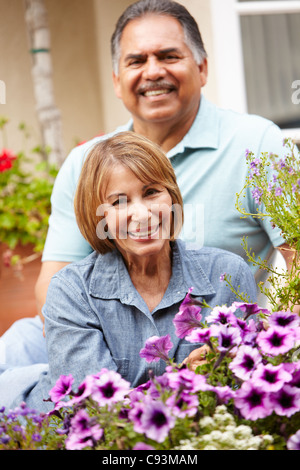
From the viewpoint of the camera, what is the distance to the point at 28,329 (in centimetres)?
255

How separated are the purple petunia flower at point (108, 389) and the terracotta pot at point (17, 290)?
86.8 inches

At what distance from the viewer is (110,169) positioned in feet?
5.60

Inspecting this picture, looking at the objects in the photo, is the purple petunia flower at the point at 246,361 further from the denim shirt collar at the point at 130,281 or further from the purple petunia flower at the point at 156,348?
the denim shirt collar at the point at 130,281

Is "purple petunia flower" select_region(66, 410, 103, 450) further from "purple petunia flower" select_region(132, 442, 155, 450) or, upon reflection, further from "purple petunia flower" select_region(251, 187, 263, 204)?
"purple petunia flower" select_region(251, 187, 263, 204)

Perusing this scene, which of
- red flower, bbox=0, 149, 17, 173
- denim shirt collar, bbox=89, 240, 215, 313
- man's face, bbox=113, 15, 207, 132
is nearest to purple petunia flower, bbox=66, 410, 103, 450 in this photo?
denim shirt collar, bbox=89, 240, 215, 313

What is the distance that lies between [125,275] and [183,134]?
867 mm

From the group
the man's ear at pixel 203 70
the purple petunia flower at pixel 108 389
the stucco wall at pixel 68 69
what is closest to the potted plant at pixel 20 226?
the stucco wall at pixel 68 69

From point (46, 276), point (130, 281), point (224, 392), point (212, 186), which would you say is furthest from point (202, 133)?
point (224, 392)

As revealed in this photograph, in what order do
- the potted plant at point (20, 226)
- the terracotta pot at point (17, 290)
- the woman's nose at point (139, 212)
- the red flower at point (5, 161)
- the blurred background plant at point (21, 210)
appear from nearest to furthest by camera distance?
the woman's nose at point (139, 212), the terracotta pot at point (17, 290), the potted plant at point (20, 226), the blurred background plant at point (21, 210), the red flower at point (5, 161)

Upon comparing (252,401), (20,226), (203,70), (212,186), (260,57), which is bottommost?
(20,226)

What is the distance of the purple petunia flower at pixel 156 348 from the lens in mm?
1404

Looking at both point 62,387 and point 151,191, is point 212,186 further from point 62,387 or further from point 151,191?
point 62,387
